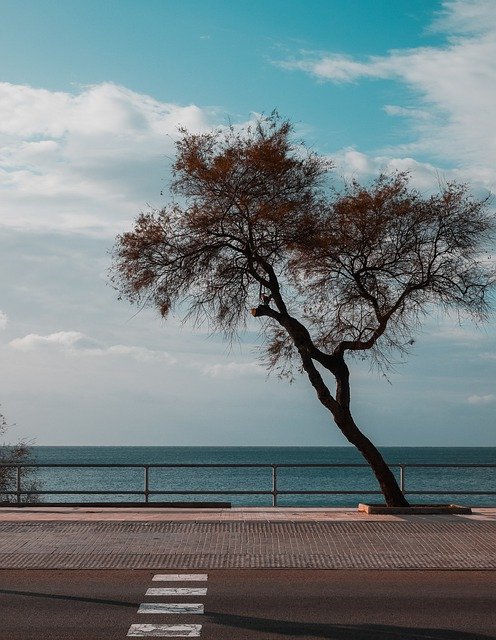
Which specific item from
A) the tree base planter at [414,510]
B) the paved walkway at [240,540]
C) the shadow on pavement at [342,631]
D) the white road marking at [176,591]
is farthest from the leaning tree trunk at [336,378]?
the shadow on pavement at [342,631]

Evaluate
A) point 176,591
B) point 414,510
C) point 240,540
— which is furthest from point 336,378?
point 176,591

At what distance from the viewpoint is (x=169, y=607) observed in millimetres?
11922

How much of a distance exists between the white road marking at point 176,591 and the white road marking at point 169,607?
Result: 0.59 m

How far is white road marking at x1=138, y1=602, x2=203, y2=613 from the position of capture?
11703 millimetres

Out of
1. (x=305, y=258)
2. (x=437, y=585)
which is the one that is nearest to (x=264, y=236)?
(x=305, y=258)

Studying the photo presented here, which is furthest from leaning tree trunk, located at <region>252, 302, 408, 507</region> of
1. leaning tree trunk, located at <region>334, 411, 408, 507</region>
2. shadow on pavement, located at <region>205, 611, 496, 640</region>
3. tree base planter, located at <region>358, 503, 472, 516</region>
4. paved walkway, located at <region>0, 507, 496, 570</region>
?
shadow on pavement, located at <region>205, 611, 496, 640</region>

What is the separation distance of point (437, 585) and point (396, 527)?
215 inches

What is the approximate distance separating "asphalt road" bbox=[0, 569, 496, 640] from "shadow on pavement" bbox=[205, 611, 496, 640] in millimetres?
10

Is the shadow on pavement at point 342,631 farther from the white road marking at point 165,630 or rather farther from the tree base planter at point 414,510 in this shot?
the tree base planter at point 414,510

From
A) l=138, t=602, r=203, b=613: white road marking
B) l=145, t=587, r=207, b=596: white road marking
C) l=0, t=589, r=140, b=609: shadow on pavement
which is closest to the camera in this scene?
l=138, t=602, r=203, b=613: white road marking

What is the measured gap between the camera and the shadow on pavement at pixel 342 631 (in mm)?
10391

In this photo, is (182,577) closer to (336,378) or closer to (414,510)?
(414,510)

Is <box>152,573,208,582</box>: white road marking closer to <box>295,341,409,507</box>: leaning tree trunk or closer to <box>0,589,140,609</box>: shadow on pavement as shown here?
<box>0,589,140,609</box>: shadow on pavement

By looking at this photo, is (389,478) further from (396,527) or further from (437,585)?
(437,585)
